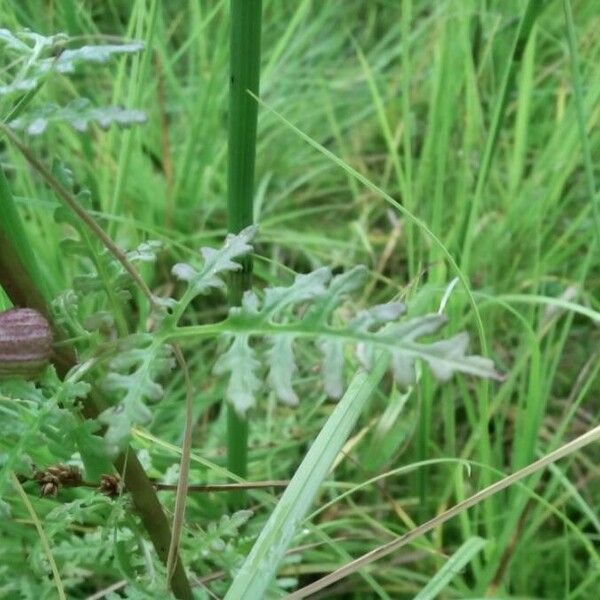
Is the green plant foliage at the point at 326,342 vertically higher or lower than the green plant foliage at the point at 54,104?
lower

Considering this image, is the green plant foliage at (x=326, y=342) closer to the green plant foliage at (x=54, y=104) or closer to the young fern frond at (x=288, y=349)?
the young fern frond at (x=288, y=349)

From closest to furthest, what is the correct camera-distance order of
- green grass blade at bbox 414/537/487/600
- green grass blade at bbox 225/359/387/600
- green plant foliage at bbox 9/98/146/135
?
green plant foliage at bbox 9/98/146/135 → green grass blade at bbox 225/359/387/600 → green grass blade at bbox 414/537/487/600

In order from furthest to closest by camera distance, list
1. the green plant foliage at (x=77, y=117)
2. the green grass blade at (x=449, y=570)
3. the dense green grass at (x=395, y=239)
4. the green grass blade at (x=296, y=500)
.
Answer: the dense green grass at (x=395, y=239)
the green grass blade at (x=449, y=570)
the green grass blade at (x=296, y=500)
the green plant foliage at (x=77, y=117)

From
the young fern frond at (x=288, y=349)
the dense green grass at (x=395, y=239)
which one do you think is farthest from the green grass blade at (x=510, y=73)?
the young fern frond at (x=288, y=349)

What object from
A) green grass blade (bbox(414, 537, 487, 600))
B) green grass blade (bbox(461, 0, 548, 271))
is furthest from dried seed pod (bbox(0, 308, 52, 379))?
green grass blade (bbox(461, 0, 548, 271))

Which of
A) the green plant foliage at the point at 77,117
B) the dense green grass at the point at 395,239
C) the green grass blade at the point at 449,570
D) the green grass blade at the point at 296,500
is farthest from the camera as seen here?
the dense green grass at the point at 395,239

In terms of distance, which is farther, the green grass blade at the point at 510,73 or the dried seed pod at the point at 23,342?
the green grass blade at the point at 510,73

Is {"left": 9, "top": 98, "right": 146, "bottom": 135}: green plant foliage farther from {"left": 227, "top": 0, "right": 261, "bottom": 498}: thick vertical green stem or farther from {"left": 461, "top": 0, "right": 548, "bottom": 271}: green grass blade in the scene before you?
{"left": 461, "top": 0, "right": 548, "bottom": 271}: green grass blade

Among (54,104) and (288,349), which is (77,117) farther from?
(288,349)

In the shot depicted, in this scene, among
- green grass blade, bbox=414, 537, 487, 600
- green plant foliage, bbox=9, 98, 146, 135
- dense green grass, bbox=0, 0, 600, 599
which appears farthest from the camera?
dense green grass, bbox=0, 0, 600, 599
